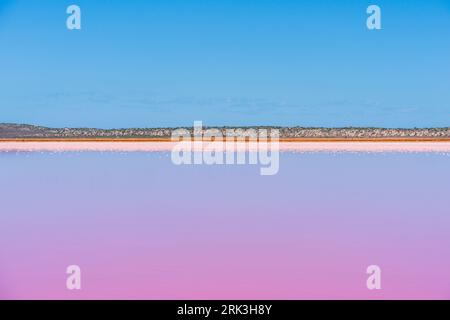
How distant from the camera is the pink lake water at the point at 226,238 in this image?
4.11 metres

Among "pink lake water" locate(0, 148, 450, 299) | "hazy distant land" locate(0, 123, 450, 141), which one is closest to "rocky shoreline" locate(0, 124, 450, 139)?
"hazy distant land" locate(0, 123, 450, 141)

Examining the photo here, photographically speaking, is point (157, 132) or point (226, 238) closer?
point (226, 238)

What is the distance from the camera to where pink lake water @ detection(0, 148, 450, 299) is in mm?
4105

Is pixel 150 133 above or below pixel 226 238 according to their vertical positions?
above

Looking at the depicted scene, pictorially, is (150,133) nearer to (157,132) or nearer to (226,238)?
(157,132)

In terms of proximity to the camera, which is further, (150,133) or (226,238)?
(150,133)

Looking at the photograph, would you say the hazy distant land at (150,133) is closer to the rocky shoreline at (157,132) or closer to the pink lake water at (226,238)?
the rocky shoreline at (157,132)

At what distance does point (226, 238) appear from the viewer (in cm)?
543

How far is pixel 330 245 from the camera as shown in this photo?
17.0 feet

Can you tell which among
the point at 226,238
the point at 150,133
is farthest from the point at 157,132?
the point at 226,238

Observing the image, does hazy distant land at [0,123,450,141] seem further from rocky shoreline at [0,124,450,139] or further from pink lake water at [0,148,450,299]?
pink lake water at [0,148,450,299]

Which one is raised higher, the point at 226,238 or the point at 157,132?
the point at 157,132

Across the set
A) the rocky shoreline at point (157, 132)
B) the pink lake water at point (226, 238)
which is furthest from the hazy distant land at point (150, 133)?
the pink lake water at point (226, 238)
